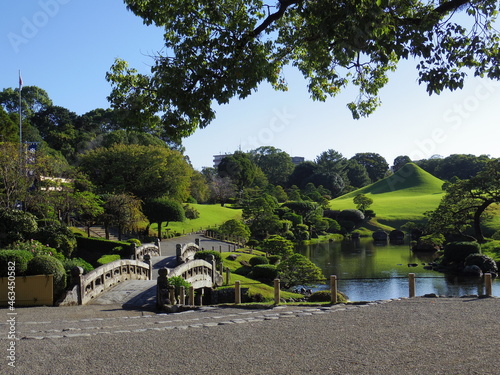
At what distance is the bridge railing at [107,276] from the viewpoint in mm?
15999

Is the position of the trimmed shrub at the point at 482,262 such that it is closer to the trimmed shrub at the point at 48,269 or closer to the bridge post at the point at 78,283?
the bridge post at the point at 78,283

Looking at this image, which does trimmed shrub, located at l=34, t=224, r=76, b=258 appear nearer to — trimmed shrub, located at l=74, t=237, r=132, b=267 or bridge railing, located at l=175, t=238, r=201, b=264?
trimmed shrub, located at l=74, t=237, r=132, b=267

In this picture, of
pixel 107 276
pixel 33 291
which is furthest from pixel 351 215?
pixel 33 291

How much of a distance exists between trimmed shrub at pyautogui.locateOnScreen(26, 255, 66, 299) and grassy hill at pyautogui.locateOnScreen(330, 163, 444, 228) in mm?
65969

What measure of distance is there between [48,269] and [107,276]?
3347 mm

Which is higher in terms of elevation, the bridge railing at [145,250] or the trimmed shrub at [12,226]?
the trimmed shrub at [12,226]

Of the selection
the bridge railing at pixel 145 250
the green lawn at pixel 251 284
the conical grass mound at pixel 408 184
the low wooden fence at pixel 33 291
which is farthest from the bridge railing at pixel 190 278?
the conical grass mound at pixel 408 184

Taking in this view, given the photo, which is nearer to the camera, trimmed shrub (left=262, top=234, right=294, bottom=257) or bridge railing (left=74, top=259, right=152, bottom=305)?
bridge railing (left=74, top=259, right=152, bottom=305)

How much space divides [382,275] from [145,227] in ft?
80.2

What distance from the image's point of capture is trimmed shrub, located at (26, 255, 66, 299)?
1557 cm

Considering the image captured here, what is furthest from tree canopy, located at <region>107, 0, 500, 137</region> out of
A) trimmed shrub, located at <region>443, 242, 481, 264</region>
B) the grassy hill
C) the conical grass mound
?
the conical grass mound

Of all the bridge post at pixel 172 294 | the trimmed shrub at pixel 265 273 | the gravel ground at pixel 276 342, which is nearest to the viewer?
the gravel ground at pixel 276 342

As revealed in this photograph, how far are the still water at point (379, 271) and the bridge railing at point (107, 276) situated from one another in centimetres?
1146

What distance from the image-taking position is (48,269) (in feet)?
51.1
